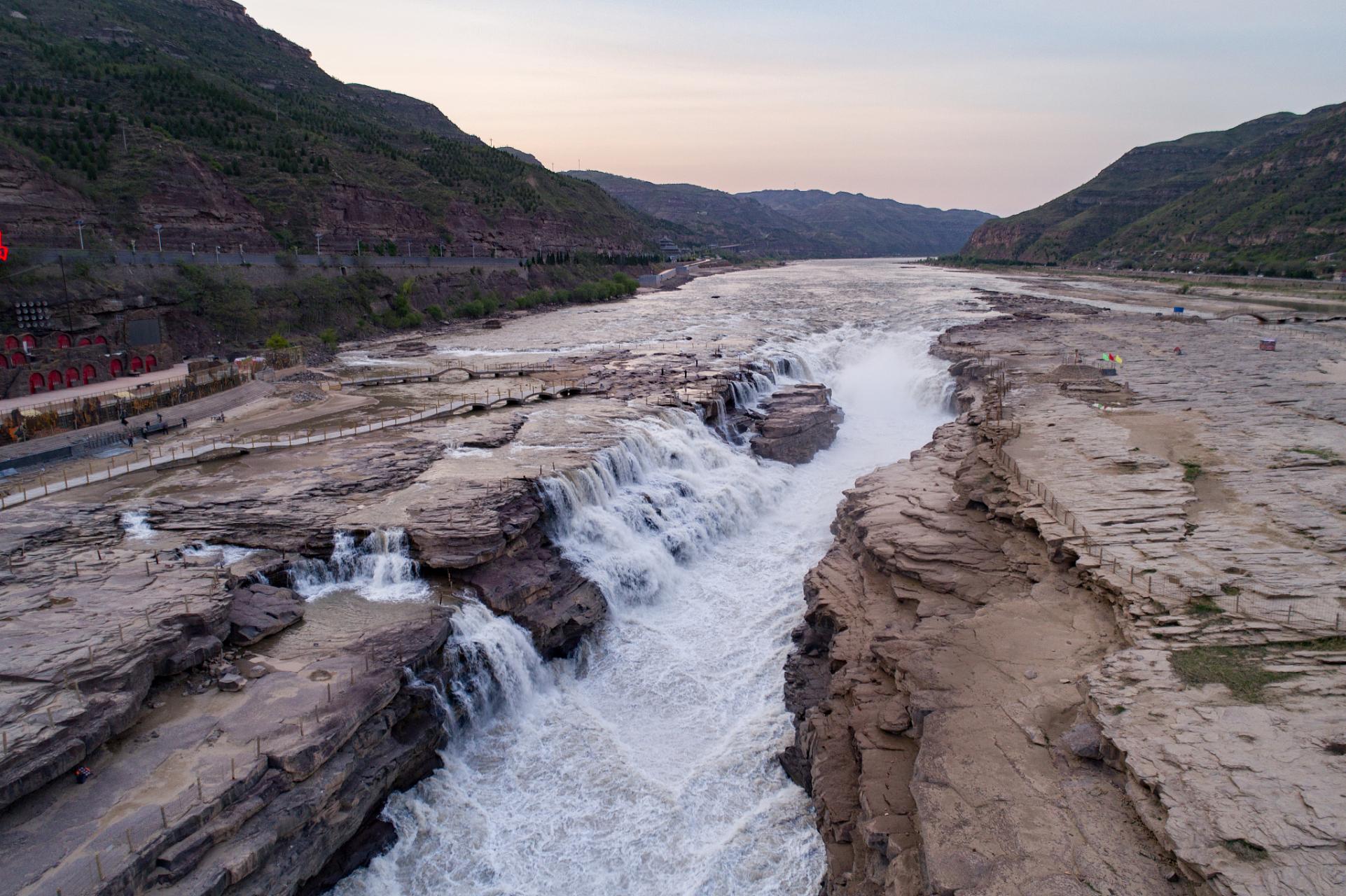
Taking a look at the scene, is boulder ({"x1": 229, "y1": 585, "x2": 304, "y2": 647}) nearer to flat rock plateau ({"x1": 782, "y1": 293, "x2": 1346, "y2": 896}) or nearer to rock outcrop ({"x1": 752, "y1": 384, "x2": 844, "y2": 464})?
flat rock plateau ({"x1": 782, "y1": 293, "x2": 1346, "y2": 896})

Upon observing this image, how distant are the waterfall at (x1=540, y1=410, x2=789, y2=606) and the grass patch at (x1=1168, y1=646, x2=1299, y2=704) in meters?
11.2

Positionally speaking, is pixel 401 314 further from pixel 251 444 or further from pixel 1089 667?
pixel 1089 667

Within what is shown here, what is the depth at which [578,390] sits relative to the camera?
30.2 metres

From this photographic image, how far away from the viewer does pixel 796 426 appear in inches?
1128

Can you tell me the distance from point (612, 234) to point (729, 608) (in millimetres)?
97511

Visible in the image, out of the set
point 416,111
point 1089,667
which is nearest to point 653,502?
point 1089,667

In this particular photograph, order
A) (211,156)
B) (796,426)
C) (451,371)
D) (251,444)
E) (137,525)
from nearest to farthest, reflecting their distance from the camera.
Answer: (137,525), (251,444), (796,426), (451,371), (211,156)

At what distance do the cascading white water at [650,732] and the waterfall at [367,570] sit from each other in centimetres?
338

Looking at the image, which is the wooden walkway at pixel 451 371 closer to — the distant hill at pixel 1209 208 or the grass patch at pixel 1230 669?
Answer: the grass patch at pixel 1230 669

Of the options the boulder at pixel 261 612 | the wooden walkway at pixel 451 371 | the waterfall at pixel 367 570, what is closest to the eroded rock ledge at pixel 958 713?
the waterfall at pixel 367 570

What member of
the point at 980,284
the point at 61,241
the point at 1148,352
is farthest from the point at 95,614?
the point at 980,284

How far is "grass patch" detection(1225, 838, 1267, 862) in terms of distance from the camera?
6309 mm

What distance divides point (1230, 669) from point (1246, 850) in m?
3.15

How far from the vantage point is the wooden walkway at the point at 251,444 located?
18.5 meters
